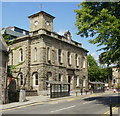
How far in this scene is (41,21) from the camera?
3412 cm

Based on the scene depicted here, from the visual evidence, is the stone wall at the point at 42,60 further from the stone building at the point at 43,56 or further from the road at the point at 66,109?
the road at the point at 66,109

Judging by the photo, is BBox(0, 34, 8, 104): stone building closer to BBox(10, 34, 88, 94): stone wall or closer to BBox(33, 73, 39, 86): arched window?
BBox(10, 34, 88, 94): stone wall

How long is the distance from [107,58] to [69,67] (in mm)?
23247

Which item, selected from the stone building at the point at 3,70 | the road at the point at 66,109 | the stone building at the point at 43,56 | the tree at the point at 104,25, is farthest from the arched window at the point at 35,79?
the tree at the point at 104,25

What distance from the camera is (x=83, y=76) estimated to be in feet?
141

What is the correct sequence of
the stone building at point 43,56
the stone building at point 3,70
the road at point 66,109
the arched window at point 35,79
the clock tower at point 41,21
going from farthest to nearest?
1. the clock tower at point 41,21
2. the arched window at point 35,79
3. the stone building at point 43,56
4. the stone building at point 3,70
5. the road at point 66,109

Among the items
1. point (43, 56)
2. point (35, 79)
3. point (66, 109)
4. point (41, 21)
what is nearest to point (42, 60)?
point (43, 56)

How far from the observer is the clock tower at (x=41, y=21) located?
34.2m

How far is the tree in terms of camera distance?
13.7 metres

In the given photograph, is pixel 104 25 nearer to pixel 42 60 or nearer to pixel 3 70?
pixel 3 70

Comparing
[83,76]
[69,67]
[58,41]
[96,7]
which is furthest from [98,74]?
[96,7]

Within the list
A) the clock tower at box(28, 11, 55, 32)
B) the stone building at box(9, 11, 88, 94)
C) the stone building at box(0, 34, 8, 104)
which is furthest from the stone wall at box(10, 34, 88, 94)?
the stone building at box(0, 34, 8, 104)

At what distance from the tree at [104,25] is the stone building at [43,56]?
1536 cm

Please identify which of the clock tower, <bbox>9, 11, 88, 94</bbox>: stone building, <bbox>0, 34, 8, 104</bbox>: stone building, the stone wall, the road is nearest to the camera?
the road
